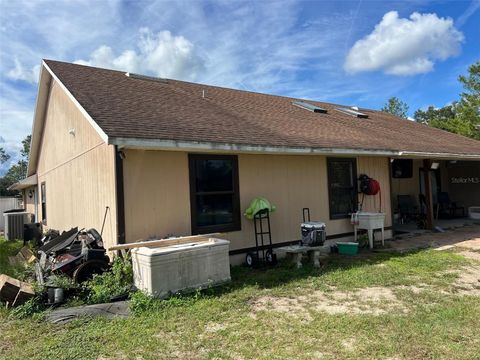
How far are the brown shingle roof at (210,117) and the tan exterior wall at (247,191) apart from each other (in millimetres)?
520

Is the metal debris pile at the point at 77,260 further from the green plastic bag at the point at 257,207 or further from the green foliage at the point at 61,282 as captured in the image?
the green plastic bag at the point at 257,207

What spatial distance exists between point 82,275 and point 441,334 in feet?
15.6

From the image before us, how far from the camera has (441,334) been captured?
12.5 feet

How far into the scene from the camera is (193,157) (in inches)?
271

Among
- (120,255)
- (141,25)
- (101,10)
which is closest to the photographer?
(120,255)

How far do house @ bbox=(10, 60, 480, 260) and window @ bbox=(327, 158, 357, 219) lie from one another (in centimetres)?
3

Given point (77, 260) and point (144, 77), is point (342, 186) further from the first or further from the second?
point (77, 260)

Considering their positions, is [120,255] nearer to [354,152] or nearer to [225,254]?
[225,254]

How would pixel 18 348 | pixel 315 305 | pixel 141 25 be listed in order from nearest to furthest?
pixel 18 348
pixel 315 305
pixel 141 25

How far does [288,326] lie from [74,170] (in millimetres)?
6824

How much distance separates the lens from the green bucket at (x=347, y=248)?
8.36 m

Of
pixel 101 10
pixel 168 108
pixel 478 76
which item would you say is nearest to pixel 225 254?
pixel 168 108

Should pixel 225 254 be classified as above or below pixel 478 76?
below

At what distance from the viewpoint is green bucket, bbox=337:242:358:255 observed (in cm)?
836
